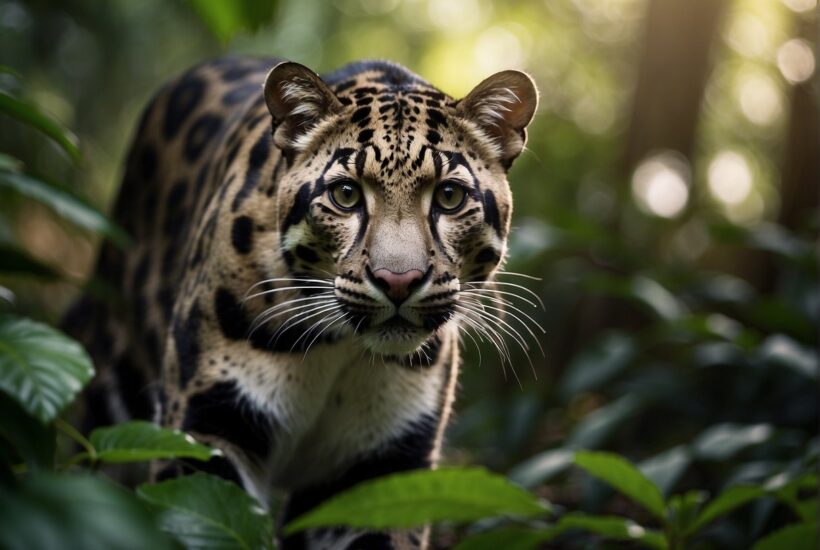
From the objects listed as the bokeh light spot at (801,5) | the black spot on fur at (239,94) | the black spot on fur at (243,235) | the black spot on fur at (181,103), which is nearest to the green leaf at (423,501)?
the black spot on fur at (243,235)

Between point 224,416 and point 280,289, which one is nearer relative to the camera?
point 280,289

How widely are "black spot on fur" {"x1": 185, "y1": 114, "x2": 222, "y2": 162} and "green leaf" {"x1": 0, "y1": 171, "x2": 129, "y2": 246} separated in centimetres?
178

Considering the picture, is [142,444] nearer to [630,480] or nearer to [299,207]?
[299,207]

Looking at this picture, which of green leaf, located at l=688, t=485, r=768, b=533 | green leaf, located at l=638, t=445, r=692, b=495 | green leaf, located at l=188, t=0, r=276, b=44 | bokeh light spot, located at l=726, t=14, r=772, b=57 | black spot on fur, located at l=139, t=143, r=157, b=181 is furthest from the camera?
bokeh light spot, located at l=726, t=14, r=772, b=57

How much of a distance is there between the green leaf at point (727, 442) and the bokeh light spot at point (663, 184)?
304 cm

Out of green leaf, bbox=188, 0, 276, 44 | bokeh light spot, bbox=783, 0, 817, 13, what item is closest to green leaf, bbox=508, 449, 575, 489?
green leaf, bbox=188, 0, 276, 44

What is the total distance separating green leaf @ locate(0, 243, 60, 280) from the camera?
337cm

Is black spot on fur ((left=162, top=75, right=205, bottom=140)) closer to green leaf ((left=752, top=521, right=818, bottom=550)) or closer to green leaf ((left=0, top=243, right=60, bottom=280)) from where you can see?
green leaf ((left=0, top=243, right=60, bottom=280))

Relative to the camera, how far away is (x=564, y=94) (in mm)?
18625

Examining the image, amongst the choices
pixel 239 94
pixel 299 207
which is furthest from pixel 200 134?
pixel 299 207

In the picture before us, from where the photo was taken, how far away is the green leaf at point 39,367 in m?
2.47

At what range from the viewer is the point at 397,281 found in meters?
3.49

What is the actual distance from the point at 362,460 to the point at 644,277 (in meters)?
4.30

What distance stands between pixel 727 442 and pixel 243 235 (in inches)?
122
